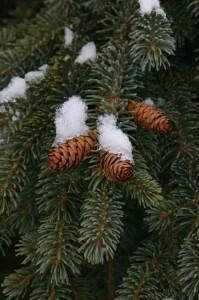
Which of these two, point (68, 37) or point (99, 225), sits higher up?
point (68, 37)

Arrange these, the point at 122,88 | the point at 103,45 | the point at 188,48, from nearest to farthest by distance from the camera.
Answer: the point at 122,88 → the point at 103,45 → the point at 188,48

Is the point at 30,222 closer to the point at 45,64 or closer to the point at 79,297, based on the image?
the point at 79,297

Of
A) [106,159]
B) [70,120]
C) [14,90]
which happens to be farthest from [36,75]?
[106,159]

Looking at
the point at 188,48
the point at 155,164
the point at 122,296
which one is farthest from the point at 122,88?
the point at 122,296

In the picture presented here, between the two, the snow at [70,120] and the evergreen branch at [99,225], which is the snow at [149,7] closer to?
the snow at [70,120]

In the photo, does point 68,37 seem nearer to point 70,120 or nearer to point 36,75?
point 36,75

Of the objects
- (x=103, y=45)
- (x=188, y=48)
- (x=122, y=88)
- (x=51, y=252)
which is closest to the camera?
(x=51, y=252)

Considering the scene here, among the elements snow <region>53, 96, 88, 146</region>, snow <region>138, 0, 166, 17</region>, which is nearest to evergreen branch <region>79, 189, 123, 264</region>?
snow <region>53, 96, 88, 146</region>
